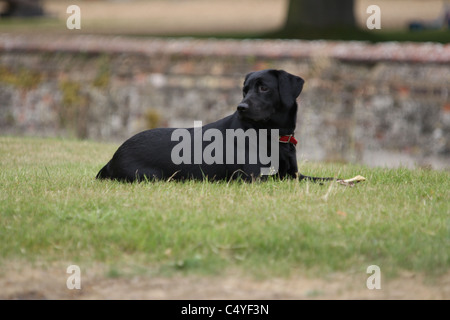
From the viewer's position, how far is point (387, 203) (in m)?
5.55

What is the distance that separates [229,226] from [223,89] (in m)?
7.64

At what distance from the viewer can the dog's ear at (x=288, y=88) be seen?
6.39 metres

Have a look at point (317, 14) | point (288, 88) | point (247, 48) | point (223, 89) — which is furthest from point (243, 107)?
point (317, 14)

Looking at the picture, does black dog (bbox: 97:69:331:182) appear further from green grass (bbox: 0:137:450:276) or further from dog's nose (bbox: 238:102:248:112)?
green grass (bbox: 0:137:450:276)

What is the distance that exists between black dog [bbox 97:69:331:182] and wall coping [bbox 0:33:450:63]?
18.5 ft

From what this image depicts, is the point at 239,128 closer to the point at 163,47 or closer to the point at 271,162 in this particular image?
the point at 271,162

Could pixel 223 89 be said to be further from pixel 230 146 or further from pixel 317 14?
pixel 317 14

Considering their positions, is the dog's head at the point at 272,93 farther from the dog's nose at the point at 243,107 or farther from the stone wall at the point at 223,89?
the stone wall at the point at 223,89

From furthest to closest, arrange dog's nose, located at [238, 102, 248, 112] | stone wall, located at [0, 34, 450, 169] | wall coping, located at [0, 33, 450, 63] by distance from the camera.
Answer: wall coping, located at [0, 33, 450, 63] < stone wall, located at [0, 34, 450, 169] < dog's nose, located at [238, 102, 248, 112]

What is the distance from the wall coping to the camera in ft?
37.9

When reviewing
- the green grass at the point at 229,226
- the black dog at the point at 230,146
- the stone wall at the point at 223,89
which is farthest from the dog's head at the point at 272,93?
the stone wall at the point at 223,89

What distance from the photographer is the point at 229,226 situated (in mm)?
4824

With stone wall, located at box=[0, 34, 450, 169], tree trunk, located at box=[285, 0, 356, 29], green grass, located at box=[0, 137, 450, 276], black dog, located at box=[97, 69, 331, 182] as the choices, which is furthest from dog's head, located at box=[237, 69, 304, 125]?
tree trunk, located at box=[285, 0, 356, 29]

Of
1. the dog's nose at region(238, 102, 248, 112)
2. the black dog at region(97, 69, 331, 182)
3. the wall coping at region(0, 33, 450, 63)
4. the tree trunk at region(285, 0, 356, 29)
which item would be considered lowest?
the black dog at region(97, 69, 331, 182)
